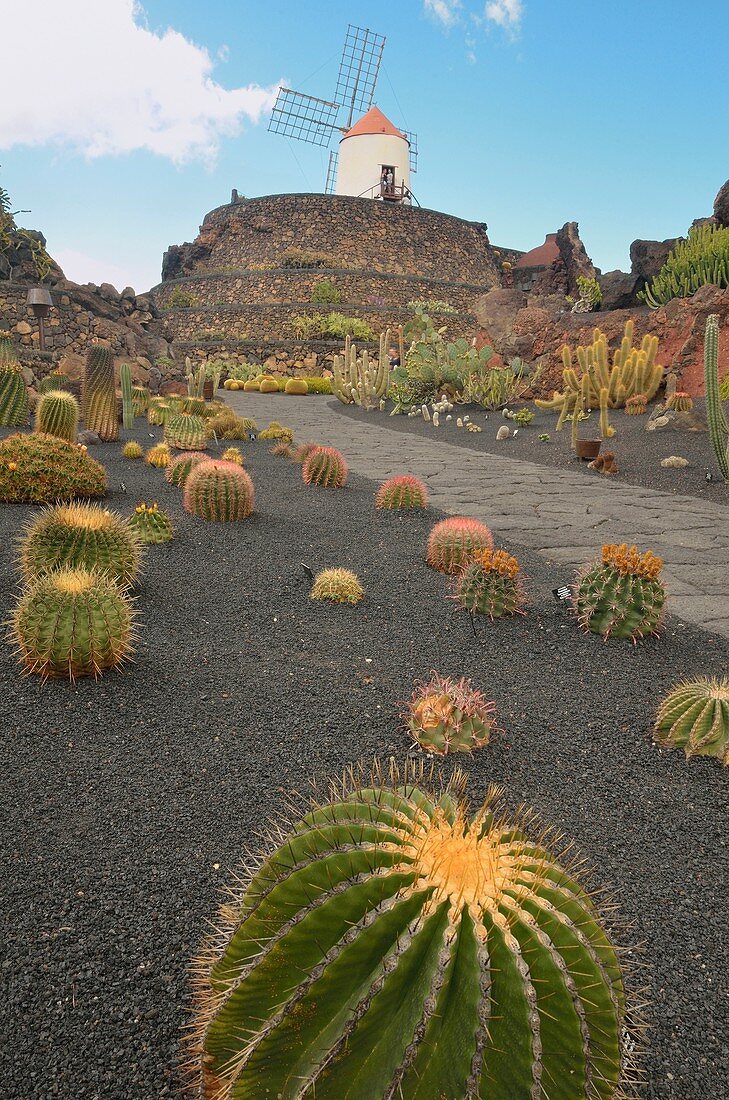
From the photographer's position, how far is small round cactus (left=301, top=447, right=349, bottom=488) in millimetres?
8414

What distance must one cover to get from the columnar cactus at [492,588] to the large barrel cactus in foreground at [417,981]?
3.19 meters

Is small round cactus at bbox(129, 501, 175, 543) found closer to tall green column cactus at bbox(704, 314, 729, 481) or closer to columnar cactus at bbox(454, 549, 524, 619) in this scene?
columnar cactus at bbox(454, 549, 524, 619)

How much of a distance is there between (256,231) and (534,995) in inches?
1579

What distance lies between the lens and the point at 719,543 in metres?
6.41

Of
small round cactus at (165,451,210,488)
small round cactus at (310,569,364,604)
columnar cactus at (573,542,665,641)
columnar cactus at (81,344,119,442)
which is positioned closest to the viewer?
columnar cactus at (573,542,665,641)

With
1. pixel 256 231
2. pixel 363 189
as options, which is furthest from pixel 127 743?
pixel 363 189

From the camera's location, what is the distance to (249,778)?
280 cm

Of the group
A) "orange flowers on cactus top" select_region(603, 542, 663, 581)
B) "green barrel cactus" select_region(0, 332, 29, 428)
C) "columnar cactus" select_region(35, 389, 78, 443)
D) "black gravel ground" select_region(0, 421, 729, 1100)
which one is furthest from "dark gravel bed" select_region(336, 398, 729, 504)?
"green barrel cactus" select_region(0, 332, 29, 428)

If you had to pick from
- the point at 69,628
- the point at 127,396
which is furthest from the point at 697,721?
the point at 127,396

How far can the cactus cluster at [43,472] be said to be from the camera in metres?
6.63

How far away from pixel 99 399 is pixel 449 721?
9468 millimetres

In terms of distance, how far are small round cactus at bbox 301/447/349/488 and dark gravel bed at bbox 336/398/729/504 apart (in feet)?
12.3

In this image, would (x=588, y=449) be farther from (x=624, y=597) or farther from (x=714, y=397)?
(x=624, y=597)

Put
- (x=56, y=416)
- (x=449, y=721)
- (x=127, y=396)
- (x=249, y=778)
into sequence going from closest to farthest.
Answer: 1. (x=249, y=778)
2. (x=449, y=721)
3. (x=56, y=416)
4. (x=127, y=396)
